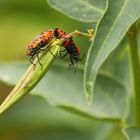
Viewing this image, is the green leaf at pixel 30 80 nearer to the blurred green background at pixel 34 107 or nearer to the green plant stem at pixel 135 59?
the green plant stem at pixel 135 59

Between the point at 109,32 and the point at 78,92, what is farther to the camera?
the point at 78,92

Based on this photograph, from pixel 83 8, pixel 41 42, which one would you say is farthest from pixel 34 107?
pixel 41 42

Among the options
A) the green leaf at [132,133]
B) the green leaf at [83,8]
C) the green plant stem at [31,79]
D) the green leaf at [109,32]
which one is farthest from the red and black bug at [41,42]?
the green leaf at [132,133]

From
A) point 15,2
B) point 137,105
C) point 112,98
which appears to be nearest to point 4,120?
point 15,2

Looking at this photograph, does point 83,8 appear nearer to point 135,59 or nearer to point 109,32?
point 135,59

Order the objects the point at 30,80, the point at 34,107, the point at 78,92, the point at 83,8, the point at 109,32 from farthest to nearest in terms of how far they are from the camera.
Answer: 1. the point at 34,107
2. the point at 78,92
3. the point at 83,8
4. the point at 30,80
5. the point at 109,32

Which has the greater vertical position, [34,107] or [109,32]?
[109,32]

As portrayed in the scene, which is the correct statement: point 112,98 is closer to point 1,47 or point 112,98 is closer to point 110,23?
point 110,23

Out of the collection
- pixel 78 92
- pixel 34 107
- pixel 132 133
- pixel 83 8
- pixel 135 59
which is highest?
pixel 83 8
